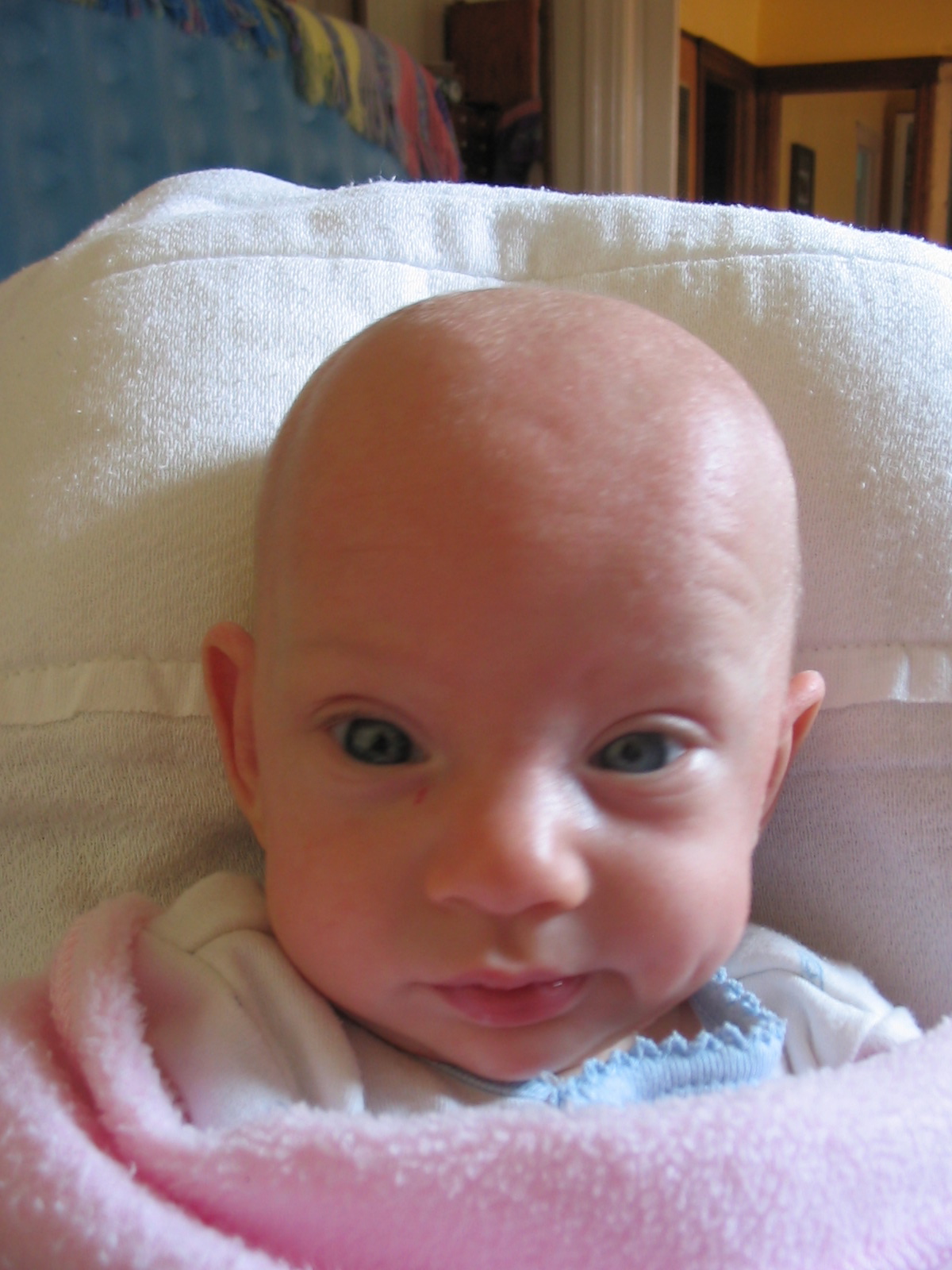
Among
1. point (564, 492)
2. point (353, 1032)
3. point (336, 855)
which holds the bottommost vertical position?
point (353, 1032)

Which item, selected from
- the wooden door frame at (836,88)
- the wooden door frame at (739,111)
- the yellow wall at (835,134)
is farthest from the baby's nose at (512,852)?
the yellow wall at (835,134)

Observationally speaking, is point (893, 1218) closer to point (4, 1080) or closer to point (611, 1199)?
point (611, 1199)

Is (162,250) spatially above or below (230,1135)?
above

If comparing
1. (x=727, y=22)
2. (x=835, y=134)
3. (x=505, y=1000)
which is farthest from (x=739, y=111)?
(x=505, y=1000)

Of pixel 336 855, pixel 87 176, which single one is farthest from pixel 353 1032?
pixel 87 176

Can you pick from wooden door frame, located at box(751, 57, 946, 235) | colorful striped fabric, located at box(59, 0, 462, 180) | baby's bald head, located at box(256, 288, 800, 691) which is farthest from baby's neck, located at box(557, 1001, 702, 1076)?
wooden door frame, located at box(751, 57, 946, 235)

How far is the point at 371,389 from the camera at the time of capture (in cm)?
57

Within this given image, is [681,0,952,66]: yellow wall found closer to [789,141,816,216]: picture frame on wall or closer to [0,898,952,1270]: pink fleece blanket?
[789,141,816,216]: picture frame on wall

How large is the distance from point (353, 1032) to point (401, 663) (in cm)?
21

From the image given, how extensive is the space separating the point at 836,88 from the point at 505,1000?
13.1 ft

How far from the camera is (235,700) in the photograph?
64cm

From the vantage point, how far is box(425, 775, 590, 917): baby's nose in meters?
0.48

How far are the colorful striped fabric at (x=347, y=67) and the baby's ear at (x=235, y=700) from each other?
98 cm

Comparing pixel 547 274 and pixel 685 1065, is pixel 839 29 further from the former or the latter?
pixel 685 1065
